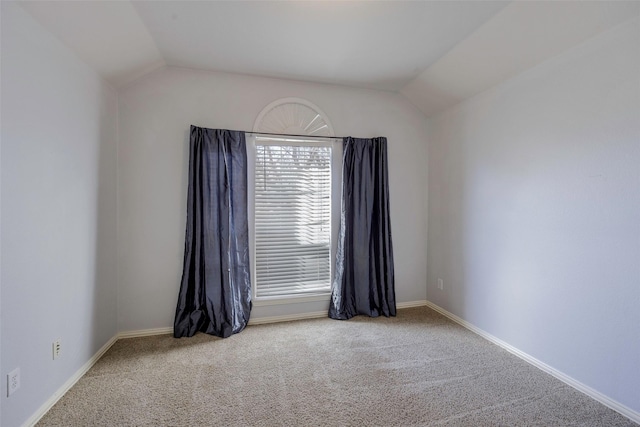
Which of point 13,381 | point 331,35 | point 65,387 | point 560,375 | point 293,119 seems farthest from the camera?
point 293,119

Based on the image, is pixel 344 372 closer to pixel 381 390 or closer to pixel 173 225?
pixel 381 390

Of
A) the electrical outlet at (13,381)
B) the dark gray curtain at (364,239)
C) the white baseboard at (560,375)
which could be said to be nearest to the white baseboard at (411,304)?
the dark gray curtain at (364,239)

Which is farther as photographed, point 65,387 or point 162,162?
point 162,162

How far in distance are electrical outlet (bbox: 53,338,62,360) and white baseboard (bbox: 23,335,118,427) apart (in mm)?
237

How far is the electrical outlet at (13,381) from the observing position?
1497 mm

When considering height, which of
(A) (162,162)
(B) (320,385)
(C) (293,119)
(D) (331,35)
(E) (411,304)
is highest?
(D) (331,35)

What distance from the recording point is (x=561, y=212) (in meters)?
2.10

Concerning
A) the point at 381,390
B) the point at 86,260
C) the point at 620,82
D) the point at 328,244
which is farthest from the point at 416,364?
the point at 86,260

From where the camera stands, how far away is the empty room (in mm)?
1719

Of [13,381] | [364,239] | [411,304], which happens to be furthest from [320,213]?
[13,381]

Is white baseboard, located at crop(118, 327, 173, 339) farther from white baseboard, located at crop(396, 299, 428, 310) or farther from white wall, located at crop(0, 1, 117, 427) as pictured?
white baseboard, located at crop(396, 299, 428, 310)

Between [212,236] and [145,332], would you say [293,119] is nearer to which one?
[212,236]

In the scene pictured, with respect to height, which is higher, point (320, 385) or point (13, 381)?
point (13, 381)

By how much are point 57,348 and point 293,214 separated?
2.11 metres
